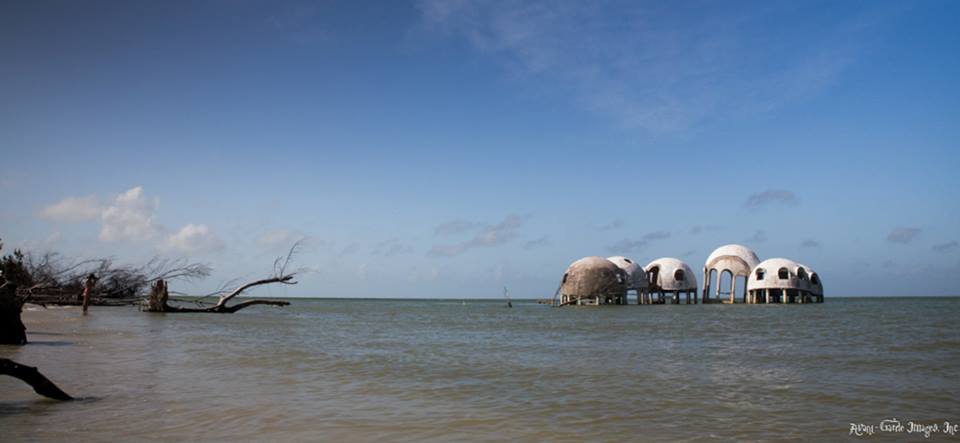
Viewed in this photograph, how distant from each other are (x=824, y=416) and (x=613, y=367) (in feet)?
15.4

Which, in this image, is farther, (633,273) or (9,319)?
(633,273)

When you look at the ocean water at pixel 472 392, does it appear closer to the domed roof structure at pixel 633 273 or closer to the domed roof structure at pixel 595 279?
the domed roof structure at pixel 595 279

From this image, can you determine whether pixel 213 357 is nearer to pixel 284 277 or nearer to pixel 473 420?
pixel 473 420

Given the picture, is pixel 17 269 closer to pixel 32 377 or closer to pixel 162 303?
pixel 162 303

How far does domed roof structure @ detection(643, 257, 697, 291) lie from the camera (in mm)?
63188

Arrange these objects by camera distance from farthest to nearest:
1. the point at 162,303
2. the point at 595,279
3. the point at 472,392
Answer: the point at 595,279 < the point at 162,303 < the point at 472,392

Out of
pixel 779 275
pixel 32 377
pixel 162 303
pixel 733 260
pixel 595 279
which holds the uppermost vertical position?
pixel 733 260

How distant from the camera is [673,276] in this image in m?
63.3

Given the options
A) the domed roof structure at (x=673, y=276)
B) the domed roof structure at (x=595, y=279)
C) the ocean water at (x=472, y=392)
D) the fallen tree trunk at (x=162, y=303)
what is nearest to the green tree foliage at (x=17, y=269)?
the fallen tree trunk at (x=162, y=303)

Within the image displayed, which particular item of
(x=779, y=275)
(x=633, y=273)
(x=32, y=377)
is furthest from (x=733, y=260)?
(x=32, y=377)

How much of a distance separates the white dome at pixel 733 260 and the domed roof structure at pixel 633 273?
23.8ft

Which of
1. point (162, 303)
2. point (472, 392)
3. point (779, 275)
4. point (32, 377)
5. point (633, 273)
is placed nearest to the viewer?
point (32, 377)

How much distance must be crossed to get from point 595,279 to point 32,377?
51.6 m

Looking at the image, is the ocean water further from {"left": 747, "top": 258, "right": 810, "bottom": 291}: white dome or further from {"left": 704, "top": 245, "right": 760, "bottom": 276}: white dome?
{"left": 704, "top": 245, "right": 760, "bottom": 276}: white dome
